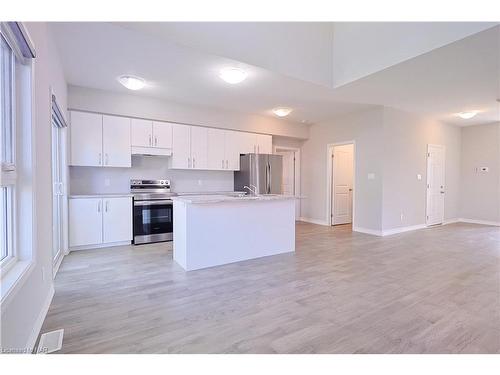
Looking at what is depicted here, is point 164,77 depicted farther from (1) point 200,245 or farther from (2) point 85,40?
(1) point 200,245

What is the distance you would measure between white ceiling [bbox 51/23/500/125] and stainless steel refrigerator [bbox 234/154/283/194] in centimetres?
103

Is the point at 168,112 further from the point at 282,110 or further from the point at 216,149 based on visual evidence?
the point at 282,110

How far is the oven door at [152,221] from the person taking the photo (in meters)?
4.50

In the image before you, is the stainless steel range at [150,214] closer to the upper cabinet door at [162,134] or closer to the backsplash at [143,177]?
the backsplash at [143,177]

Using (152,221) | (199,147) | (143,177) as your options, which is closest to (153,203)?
(152,221)

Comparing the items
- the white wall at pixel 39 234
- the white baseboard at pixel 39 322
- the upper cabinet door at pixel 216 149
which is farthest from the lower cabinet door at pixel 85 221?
the upper cabinet door at pixel 216 149

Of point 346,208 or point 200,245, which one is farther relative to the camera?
point 346,208

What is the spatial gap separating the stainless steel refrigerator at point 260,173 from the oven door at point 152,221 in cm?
173

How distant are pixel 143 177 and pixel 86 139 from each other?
3.83 ft

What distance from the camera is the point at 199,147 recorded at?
5.35m
